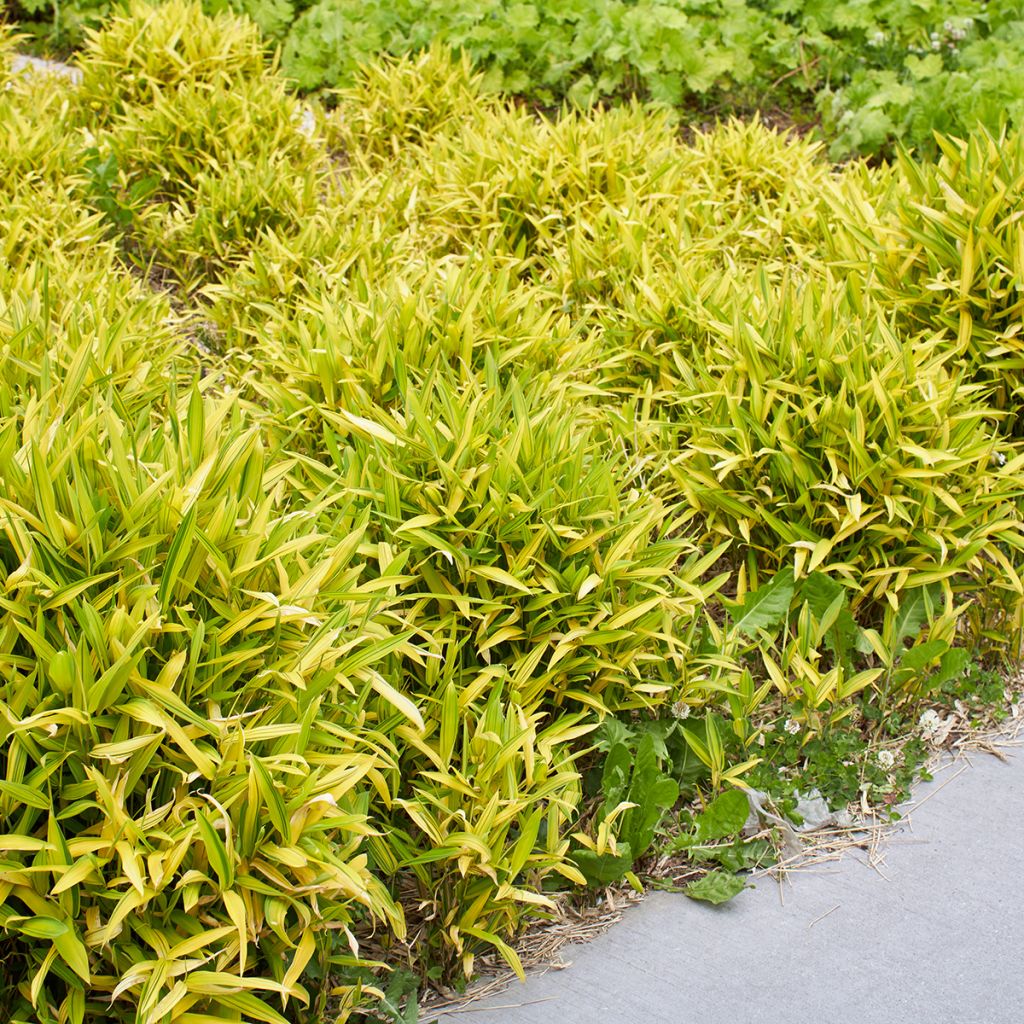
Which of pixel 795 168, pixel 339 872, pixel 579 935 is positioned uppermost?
pixel 795 168

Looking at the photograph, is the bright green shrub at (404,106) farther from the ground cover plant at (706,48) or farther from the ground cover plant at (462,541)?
the ground cover plant at (462,541)

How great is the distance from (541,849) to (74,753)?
936 millimetres

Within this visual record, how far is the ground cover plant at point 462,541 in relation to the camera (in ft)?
5.64

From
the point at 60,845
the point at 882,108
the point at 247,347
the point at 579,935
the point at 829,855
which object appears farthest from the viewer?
the point at 882,108

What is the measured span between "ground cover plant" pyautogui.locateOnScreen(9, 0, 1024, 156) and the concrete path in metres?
3.64

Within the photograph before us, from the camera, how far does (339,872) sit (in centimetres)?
169

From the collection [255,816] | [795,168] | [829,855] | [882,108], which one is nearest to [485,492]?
[255,816]

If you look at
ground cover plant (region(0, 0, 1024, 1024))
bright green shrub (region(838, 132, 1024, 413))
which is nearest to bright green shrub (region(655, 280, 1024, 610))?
ground cover plant (region(0, 0, 1024, 1024))

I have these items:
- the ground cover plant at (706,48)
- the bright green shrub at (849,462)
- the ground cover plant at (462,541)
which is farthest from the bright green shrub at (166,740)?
the ground cover plant at (706,48)

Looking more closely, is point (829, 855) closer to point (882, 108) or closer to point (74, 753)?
point (74, 753)

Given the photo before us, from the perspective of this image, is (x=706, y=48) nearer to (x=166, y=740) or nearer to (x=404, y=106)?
(x=404, y=106)

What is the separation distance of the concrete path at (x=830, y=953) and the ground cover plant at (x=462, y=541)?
107 millimetres

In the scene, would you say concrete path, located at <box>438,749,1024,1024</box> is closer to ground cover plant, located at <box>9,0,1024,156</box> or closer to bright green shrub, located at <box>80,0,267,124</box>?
ground cover plant, located at <box>9,0,1024,156</box>

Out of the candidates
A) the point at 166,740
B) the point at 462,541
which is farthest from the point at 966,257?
the point at 166,740
